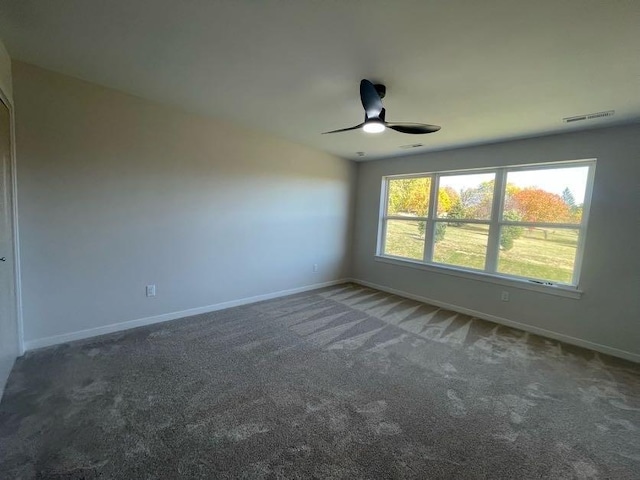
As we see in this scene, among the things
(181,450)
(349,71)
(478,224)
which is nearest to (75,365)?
(181,450)

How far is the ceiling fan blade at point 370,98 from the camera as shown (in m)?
1.94

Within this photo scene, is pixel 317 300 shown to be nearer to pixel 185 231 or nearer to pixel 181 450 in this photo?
pixel 185 231

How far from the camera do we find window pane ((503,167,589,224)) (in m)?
3.20

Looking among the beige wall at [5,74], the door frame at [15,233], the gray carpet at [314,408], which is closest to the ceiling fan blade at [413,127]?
the gray carpet at [314,408]

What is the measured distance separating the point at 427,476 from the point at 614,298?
10.1 ft

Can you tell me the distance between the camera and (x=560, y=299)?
3234 millimetres

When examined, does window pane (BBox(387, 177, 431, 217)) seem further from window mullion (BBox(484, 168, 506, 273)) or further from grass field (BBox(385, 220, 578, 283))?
window mullion (BBox(484, 168, 506, 273))

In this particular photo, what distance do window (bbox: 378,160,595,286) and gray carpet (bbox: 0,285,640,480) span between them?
3.48ft

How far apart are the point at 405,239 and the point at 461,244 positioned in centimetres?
95

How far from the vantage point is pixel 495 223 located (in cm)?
378

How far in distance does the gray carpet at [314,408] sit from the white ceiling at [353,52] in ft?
8.07

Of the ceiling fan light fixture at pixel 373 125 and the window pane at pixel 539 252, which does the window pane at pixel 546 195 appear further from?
the ceiling fan light fixture at pixel 373 125

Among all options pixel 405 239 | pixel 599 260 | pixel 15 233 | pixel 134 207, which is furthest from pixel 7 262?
pixel 599 260

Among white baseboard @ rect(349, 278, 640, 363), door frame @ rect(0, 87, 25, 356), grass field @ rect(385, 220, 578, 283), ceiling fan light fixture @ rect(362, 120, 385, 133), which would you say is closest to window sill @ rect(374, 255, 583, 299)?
grass field @ rect(385, 220, 578, 283)
